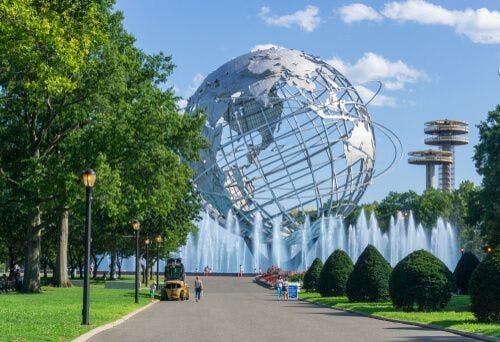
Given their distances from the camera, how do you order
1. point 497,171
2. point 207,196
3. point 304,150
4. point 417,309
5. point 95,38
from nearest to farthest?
point 95,38
point 417,309
point 497,171
point 304,150
point 207,196

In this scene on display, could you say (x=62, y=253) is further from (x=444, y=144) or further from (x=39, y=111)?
(x=444, y=144)

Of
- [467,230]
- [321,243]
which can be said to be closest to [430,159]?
[467,230]

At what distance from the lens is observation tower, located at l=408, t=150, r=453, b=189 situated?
171m

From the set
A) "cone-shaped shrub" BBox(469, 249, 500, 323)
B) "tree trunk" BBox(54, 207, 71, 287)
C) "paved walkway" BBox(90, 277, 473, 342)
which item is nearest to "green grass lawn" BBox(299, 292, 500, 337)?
"cone-shaped shrub" BBox(469, 249, 500, 323)

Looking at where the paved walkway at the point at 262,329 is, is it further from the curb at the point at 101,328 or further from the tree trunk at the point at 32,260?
the tree trunk at the point at 32,260

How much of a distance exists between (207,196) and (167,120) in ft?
130

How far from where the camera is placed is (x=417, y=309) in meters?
30.2

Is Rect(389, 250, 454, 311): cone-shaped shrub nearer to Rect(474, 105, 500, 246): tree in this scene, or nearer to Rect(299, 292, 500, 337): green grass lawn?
Rect(299, 292, 500, 337): green grass lawn

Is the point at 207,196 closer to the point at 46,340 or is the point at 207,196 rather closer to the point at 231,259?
the point at 231,259

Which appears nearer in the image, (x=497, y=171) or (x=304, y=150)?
(x=497, y=171)

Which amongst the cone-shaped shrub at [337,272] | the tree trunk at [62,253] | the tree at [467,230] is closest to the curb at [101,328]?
the cone-shaped shrub at [337,272]

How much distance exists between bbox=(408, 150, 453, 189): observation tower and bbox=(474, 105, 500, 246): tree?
345ft

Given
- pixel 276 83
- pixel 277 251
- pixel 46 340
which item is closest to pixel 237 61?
pixel 276 83

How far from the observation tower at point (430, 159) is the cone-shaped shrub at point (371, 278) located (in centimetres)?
13694
